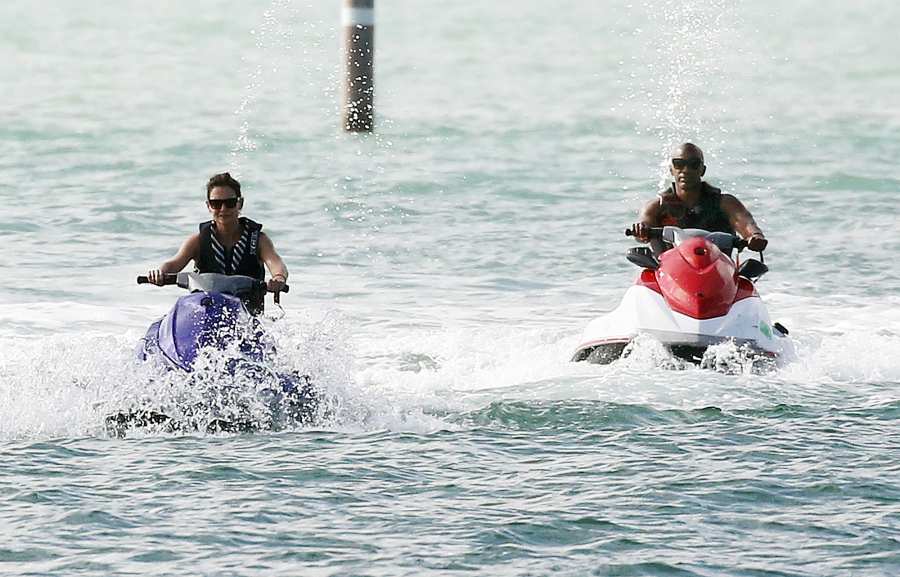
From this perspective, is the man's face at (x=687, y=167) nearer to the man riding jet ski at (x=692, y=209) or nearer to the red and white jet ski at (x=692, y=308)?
the man riding jet ski at (x=692, y=209)

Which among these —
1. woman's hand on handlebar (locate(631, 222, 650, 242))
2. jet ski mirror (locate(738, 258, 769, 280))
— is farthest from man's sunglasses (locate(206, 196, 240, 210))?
jet ski mirror (locate(738, 258, 769, 280))

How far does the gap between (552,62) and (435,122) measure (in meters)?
10.3

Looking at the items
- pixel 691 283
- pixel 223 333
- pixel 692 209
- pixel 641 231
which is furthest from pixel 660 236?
pixel 223 333

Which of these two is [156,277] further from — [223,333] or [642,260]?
[642,260]

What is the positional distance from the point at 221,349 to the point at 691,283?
116 inches

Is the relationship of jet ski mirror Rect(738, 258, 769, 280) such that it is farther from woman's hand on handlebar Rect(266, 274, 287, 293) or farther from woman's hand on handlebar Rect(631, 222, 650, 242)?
woman's hand on handlebar Rect(266, 274, 287, 293)

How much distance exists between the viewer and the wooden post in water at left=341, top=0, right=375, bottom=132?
19844 millimetres

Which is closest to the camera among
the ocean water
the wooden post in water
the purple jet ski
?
the ocean water

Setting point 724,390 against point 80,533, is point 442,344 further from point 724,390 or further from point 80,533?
point 80,533

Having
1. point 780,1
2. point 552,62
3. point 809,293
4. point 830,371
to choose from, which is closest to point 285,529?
point 830,371

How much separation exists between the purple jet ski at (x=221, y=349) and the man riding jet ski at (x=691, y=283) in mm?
2350

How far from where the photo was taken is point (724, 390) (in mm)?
9609

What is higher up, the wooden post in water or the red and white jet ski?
the wooden post in water

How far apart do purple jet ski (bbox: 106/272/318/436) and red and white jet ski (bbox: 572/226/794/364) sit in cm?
232
